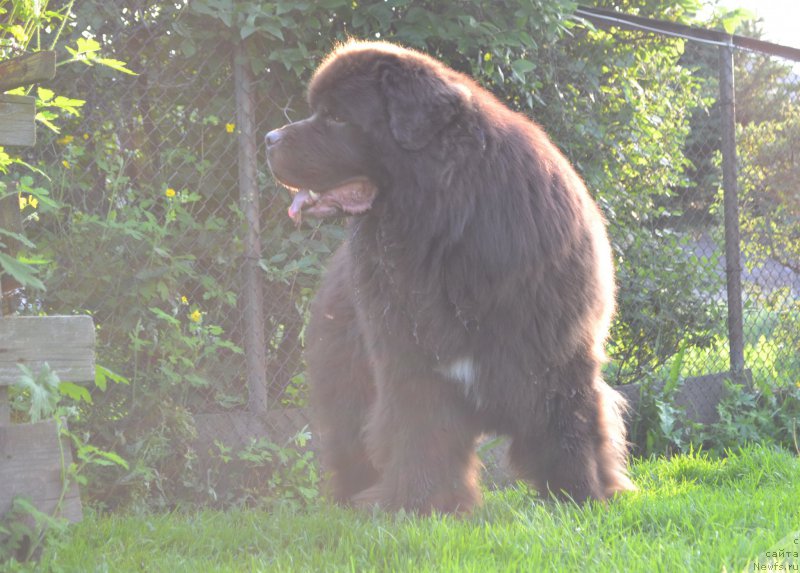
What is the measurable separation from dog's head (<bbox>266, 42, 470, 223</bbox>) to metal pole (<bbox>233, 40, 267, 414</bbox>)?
801 mm

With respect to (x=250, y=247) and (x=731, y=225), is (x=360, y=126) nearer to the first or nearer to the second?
(x=250, y=247)

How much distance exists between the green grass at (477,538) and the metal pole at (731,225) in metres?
1.98

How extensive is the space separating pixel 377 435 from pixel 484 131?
1230 millimetres

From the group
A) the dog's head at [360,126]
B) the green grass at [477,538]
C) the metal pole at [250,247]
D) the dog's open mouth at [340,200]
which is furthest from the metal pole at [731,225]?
the dog's open mouth at [340,200]

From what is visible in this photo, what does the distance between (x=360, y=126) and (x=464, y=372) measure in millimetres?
978

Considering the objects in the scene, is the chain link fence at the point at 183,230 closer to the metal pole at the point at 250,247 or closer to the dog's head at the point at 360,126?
the metal pole at the point at 250,247

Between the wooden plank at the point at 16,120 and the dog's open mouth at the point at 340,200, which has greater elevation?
the wooden plank at the point at 16,120

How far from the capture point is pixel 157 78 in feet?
13.4

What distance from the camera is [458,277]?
10.2 ft

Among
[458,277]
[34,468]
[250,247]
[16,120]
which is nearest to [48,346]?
[34,468]

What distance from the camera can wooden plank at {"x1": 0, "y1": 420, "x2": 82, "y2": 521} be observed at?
2.38 m

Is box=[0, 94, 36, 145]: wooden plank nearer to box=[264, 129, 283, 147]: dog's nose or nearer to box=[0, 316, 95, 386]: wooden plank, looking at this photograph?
box=[0, 316, 95, 386]: wooden plank

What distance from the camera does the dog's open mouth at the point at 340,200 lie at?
3.22 meters

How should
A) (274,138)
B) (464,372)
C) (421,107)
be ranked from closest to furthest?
(421,107) → (464,372) → (274,138)
